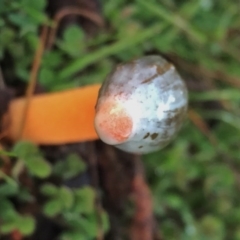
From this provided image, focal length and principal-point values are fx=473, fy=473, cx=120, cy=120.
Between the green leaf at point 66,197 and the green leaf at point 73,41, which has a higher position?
the green leaf at point 73,41

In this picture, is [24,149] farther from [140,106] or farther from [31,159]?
[140,106]

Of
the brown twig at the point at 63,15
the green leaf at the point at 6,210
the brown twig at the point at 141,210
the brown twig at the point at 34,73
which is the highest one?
the brown twig at the point at 63,15

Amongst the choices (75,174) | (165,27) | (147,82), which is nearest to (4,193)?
(75,174)

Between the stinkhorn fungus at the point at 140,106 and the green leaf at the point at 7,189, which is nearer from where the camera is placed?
the stinkhorn fungus at the point at 140,106

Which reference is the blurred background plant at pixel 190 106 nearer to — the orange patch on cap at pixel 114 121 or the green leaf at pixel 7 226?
the green leaf at pixel 7 226

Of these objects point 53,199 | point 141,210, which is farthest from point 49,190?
point 141,210

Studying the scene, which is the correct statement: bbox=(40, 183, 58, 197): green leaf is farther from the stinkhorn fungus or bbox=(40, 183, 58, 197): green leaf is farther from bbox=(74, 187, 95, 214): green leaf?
the stinkhorn fungus

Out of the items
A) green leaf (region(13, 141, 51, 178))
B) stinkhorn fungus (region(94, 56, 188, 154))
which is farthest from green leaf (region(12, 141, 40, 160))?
stinkhorn fungus (region(94, 56, 188, 154))

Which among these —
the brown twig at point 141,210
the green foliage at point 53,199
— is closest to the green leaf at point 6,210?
the green foliage at point 53,199
